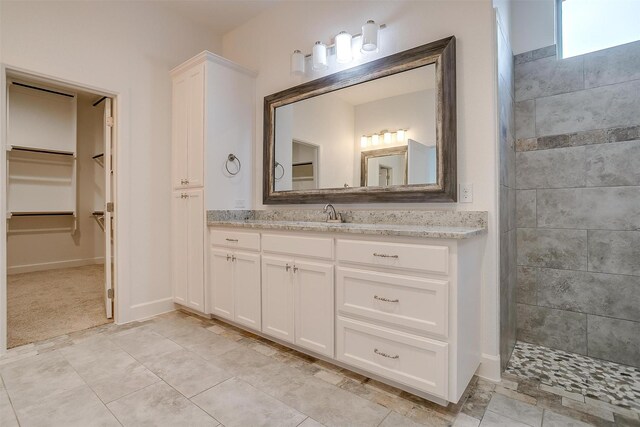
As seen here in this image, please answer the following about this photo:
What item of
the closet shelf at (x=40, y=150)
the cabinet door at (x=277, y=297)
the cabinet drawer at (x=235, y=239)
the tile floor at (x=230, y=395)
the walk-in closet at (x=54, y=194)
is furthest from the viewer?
the closet shelf at (x=40, y=150)

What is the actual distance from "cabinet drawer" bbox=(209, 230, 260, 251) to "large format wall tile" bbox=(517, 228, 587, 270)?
1.99m

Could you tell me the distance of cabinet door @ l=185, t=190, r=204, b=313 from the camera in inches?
104

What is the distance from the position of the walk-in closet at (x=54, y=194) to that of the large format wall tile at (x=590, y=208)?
166 inches

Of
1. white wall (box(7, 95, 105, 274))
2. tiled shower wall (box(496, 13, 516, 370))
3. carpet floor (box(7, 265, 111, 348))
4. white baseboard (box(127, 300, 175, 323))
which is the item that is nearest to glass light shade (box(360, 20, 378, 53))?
tiled shower wall (box(496, 13, 516, 370))

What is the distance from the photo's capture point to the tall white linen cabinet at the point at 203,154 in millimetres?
2650

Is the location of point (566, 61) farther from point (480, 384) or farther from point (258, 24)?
point (258, 24)

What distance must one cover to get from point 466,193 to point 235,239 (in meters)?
1.65

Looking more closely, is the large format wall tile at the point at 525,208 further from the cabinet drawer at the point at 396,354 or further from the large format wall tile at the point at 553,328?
Result: the cabinet drawer at the point at 396,354

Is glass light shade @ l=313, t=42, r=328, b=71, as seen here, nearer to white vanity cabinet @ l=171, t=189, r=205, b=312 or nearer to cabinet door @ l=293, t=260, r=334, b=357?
white vanity cabinet @ l=171, t=189, r=205, b=312

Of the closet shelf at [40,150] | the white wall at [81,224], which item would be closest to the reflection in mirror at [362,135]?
the closet shelf at [40,150]

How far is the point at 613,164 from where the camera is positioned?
2.01 meters

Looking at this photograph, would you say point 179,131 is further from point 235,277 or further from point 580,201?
point 580,201

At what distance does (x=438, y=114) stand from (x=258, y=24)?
2110mm

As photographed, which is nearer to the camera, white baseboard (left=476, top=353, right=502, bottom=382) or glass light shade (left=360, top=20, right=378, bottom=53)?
white baseboard (left=476, top=353, right=502, bottom=382)
